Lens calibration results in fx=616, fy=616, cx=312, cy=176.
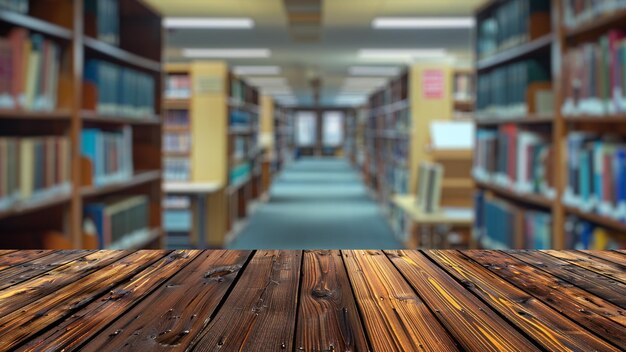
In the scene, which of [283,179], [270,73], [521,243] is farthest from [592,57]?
[283,179]

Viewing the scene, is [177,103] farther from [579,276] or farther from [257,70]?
[257,70]

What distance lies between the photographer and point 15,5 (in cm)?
248

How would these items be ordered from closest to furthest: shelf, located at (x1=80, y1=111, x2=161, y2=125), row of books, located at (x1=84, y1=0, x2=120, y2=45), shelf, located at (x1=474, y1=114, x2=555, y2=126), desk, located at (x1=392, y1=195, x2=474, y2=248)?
shelf, located at (x1=474, y1=114, x2=555, y2=126)
shelf, located at (x1=80, y1=111, x2=161, y2=125)
row of books, located at (x1=84, y1=0, x2=120, y2=45)
desk, located at (x1=392, y1=195, x2=474, y2=248)

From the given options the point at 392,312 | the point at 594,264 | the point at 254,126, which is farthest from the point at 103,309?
the point at 254,126

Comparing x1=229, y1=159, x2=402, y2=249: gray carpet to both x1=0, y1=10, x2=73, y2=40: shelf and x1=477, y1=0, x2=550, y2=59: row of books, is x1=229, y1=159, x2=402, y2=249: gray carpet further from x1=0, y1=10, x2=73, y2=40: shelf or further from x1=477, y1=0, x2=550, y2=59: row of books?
x1=0, y1=10, x2=73, y2=40: shelf

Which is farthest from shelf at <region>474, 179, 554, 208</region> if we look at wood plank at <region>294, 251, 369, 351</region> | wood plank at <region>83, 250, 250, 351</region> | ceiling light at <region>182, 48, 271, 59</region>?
ceiling light at <region>182, 48, 271, 59</region>

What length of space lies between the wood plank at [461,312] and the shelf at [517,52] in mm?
1982

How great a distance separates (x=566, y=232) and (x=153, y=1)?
484cm

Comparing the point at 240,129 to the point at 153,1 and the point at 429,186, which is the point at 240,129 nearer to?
the point at 153,1

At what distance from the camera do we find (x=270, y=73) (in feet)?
41.9

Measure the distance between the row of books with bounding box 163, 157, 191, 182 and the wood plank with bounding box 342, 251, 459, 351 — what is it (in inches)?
203

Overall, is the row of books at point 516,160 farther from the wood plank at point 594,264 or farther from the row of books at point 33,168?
the row of books at point 33,168

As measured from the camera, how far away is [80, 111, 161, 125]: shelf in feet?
9.95

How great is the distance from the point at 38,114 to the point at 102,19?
936 mm
